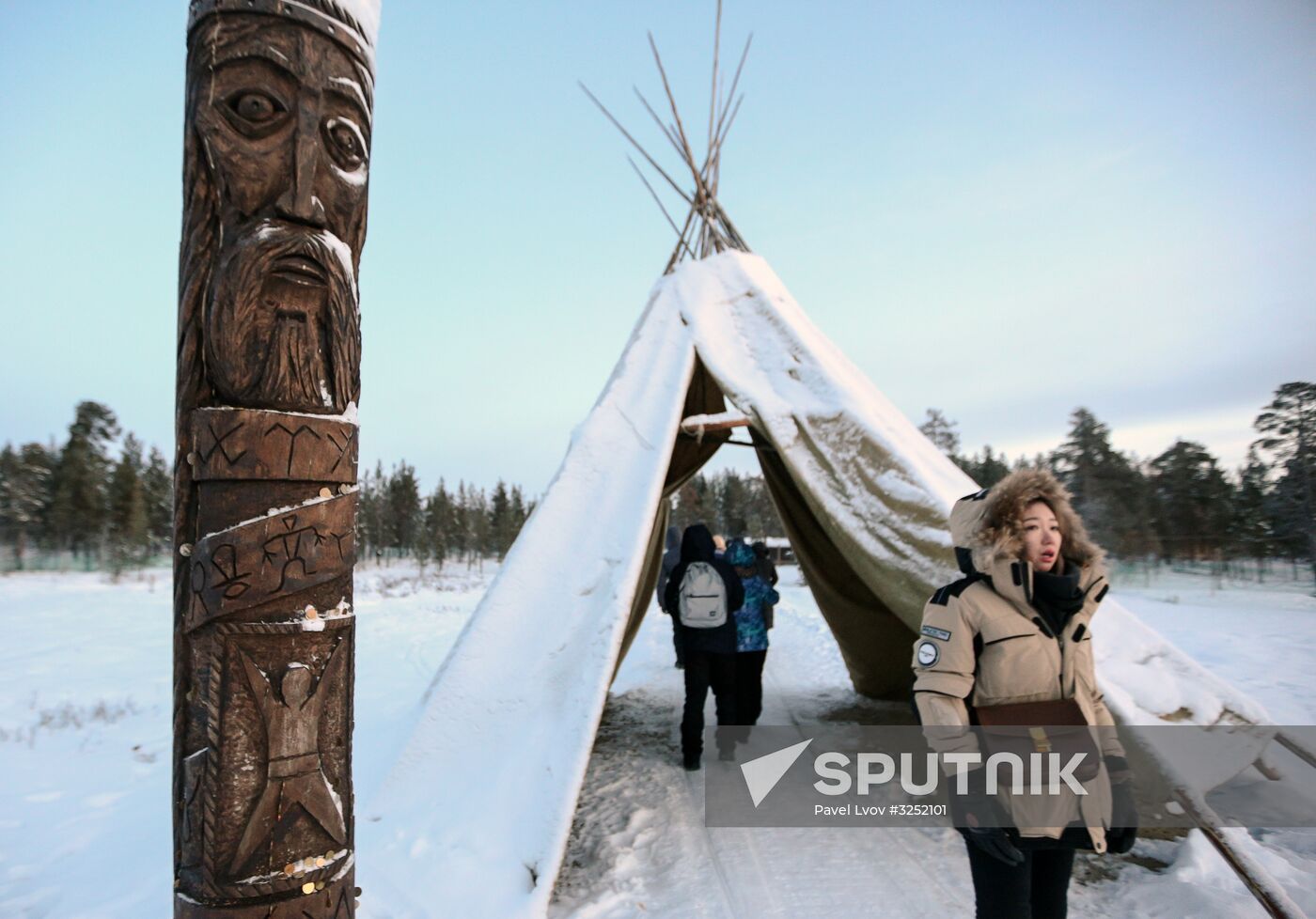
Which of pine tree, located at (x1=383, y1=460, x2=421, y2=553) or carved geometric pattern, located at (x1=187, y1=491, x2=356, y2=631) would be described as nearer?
carved geometric pattern, located at (x1=187, y1=491, x2=356, y2=631)

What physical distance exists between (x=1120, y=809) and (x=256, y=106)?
2.94m

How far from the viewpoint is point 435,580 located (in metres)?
23.1

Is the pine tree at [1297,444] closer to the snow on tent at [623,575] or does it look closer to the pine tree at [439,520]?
the snow on tent at [623,575]

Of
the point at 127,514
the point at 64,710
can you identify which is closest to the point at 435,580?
the point at 127,514

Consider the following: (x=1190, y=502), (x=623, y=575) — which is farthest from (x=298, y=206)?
(x=1190, y=502)

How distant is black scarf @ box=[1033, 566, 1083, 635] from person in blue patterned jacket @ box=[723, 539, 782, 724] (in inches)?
121

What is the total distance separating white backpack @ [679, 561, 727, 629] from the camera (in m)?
4.53

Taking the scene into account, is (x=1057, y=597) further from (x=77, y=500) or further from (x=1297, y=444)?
(x=77, y=500)

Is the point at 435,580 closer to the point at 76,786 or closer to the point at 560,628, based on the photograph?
the point at 76,786

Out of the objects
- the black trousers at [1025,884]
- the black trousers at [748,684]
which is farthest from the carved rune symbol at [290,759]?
the black trousers at [748,684]

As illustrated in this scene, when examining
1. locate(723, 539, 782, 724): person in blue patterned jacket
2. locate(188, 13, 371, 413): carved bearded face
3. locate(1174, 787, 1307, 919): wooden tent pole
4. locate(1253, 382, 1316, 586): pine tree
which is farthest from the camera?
locate(1253, 382, 1316, 586): pine tree

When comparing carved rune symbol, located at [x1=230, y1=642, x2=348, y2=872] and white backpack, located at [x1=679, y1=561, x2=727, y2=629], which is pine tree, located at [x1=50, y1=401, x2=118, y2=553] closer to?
white backpack, located at [x1=679, y1=561, x2=727, y2=629]

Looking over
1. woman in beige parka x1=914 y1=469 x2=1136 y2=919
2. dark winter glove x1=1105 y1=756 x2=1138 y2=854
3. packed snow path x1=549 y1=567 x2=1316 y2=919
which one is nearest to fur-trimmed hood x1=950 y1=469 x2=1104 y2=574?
woman in beige parka x1=914 y1=469 x2=1136 y2=919

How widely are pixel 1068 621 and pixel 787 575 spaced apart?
25457 millimetres
